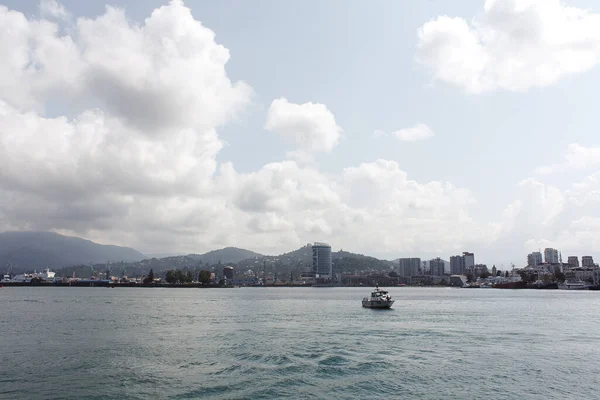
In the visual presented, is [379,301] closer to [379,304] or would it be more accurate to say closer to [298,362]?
[379,304]

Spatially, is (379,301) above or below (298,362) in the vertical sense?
below

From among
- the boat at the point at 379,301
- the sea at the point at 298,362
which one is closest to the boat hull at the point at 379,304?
the boat at the point at 379,301

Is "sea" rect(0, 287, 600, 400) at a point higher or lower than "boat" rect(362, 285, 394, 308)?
higher

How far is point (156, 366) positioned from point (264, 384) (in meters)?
11.5

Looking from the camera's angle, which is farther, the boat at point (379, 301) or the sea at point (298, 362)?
the boat at point (379, 301)

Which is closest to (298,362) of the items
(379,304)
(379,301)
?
→ (379,304)

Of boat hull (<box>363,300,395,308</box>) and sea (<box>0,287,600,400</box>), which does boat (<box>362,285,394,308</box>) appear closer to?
boat hull (<box>363,300,395,308</box>)

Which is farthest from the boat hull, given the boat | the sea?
the sea

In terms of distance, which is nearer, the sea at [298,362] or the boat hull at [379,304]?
the sea at [298,362]

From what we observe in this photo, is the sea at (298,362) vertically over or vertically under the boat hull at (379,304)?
over

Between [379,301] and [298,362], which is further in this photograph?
[379,301]

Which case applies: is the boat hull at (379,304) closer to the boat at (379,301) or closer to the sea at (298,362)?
the boat at (379,301)

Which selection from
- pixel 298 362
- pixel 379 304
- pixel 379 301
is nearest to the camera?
pixel 298 362

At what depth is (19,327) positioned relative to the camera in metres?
66.4
